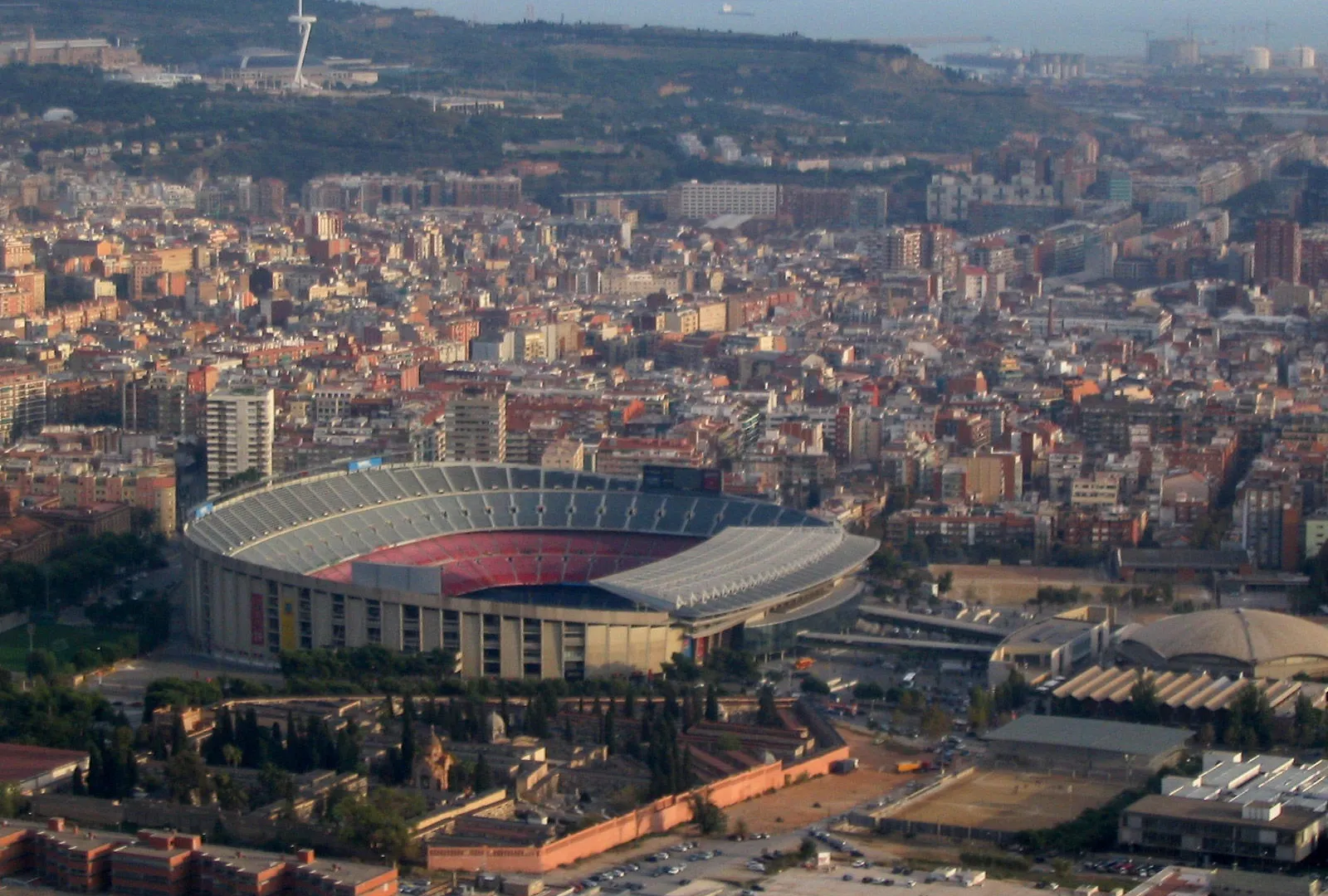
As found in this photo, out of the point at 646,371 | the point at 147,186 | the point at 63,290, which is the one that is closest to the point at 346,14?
the point at 147,186

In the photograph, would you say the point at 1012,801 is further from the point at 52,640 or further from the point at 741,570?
the point at 52,640

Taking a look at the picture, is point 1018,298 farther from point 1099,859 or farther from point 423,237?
point 1099,859

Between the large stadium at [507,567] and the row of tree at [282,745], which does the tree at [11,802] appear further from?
the large stadium at [507,567]

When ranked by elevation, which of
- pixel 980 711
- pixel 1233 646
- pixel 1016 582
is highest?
pixel 1233 646

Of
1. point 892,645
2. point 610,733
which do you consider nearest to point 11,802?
point 610,733

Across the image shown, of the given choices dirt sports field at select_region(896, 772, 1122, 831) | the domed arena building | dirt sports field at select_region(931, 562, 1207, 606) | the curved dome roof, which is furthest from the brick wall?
dirt sports field at select_region(931, 562, 1207, 606)
